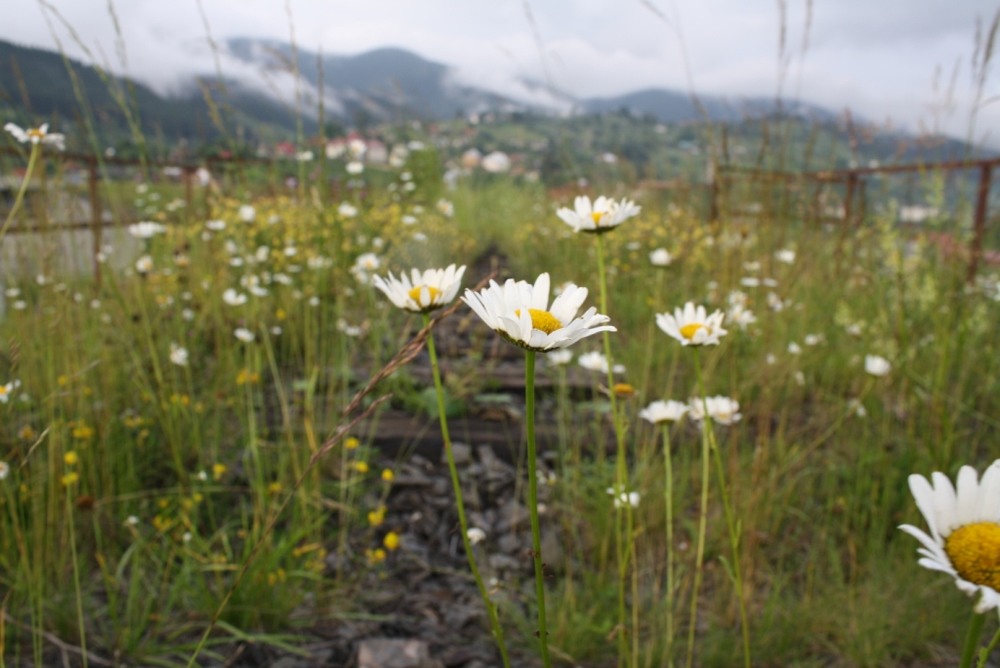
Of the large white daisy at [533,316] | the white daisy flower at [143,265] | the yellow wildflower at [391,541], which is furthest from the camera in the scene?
the white daisy flower at [143,265]

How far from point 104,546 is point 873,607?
167cm

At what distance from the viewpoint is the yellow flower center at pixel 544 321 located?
605mm

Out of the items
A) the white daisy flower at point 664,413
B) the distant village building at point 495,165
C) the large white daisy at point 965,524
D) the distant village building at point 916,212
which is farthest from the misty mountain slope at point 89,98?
the distant village building at point 495,165

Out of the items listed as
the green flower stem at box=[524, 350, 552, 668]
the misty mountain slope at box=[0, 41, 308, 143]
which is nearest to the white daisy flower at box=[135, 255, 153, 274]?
the misty mountain slope at box=[0, 41, 308, 143]

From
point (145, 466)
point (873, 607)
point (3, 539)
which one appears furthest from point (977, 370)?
point (3, 539)

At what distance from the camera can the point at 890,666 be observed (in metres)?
1.31

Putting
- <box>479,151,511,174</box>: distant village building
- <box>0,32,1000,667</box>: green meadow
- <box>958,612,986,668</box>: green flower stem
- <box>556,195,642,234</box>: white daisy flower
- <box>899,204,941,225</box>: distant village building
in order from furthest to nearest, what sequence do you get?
1. <box>479,151,511,174</box>: distant village building
2. <box>899,204,941,225</box>: distant village building
3. <box>0,32,1000,667</box>: green meadow
4. <box>556,195,642,234</box>: white daisy flower
5. <box>958,612,986,668</box>: green flower stem

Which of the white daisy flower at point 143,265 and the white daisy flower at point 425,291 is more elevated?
the white daisy flower at point 425,291

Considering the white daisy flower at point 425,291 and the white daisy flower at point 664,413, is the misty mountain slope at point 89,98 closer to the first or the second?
the white daisy flower at point 425,291

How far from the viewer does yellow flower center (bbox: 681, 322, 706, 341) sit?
940 mm

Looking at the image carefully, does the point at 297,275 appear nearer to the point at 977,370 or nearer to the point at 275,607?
the point at 275,607

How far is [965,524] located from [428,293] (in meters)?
0.54

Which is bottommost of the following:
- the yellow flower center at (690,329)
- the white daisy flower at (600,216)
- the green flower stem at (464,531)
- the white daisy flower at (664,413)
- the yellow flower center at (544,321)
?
the white daisy flower at (664,413)

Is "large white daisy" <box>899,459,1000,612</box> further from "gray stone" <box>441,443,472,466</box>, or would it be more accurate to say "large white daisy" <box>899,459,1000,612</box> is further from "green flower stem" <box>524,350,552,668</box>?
"gray stone" <box>441,443,472,466</box>
